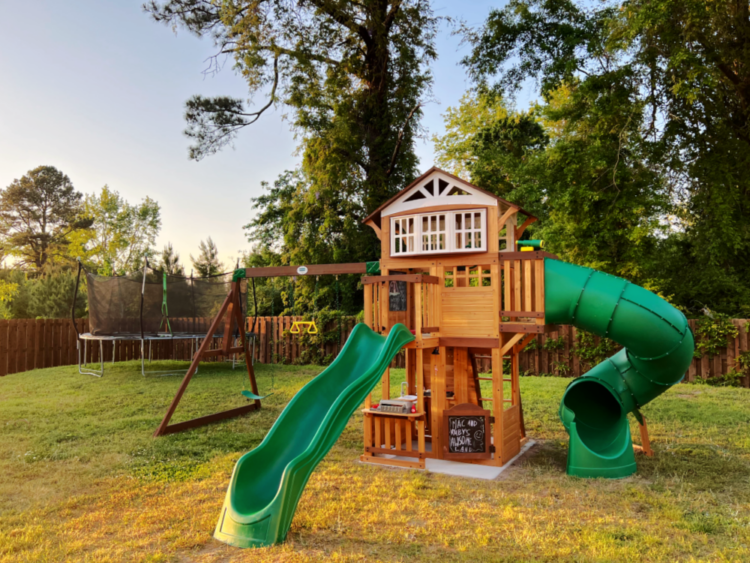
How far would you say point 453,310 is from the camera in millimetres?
6781

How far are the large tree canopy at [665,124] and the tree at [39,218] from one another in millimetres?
31811

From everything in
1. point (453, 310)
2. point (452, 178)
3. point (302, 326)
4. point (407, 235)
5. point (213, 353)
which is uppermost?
point (452, 178)

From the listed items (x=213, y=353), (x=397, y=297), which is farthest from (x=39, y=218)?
(x=397, y=297)

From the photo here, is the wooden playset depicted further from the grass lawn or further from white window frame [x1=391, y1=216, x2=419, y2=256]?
the grass lawn

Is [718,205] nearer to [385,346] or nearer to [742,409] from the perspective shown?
[742,409]

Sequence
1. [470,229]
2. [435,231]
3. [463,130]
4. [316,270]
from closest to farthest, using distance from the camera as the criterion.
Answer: [470,229] → [435,231] → [316,270] → [463,130]

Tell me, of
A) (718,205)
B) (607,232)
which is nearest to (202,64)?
(607,232)

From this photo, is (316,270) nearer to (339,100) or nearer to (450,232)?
(450,232)

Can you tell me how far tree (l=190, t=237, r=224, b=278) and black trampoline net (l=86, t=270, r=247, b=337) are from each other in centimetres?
2266

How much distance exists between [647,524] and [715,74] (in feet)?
40.8

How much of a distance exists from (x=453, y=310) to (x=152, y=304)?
10.6 m

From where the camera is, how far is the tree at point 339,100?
1738 cm

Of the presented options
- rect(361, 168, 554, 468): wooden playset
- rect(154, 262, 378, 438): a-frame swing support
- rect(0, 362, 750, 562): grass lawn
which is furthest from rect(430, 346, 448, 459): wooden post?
rect(154, 262, 378, 438): a-frame swing support

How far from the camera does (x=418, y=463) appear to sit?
633 cm
